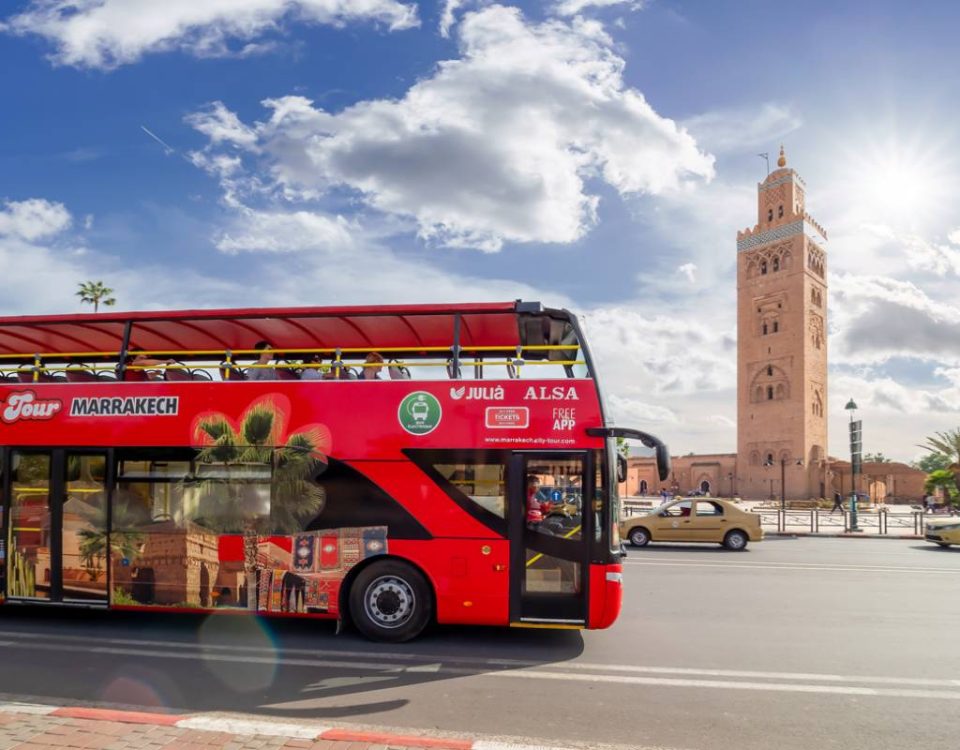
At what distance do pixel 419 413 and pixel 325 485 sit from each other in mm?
1271

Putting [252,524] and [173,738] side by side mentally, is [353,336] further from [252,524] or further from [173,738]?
[173,738]

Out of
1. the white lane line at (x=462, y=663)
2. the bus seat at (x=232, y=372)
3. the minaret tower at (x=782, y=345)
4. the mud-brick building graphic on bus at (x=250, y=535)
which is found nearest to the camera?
the white lane line at (x=462, y=663)

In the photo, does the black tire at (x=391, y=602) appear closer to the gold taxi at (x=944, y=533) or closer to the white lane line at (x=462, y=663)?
the white lane line at (x=462, y=663)

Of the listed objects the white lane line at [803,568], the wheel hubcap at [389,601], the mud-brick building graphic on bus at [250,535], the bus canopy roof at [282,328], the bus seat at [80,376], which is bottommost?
the white lane line at [803,568]

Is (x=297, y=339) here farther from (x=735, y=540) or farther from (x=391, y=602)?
(x=735, y=540)

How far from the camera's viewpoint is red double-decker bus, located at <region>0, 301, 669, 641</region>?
794 centimetres

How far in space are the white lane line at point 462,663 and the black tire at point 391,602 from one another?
0.44 metres

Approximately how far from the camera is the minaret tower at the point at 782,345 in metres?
81.8

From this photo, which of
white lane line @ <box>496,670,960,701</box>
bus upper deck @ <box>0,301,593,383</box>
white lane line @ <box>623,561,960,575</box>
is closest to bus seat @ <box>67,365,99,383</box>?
bus upper deck @ <box>0,301,593,383</box>

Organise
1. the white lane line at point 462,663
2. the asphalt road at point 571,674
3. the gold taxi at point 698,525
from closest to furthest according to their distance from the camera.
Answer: the asphalt road at point 571,674 < the white lane line at point 462,663 < the gold taxi at point 698,525

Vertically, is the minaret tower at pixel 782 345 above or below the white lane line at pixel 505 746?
above

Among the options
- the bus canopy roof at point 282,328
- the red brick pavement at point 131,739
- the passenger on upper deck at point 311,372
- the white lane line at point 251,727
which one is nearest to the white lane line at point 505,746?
the red brick pavement at point 131,739

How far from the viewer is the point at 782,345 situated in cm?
8562

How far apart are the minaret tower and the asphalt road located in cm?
7608
